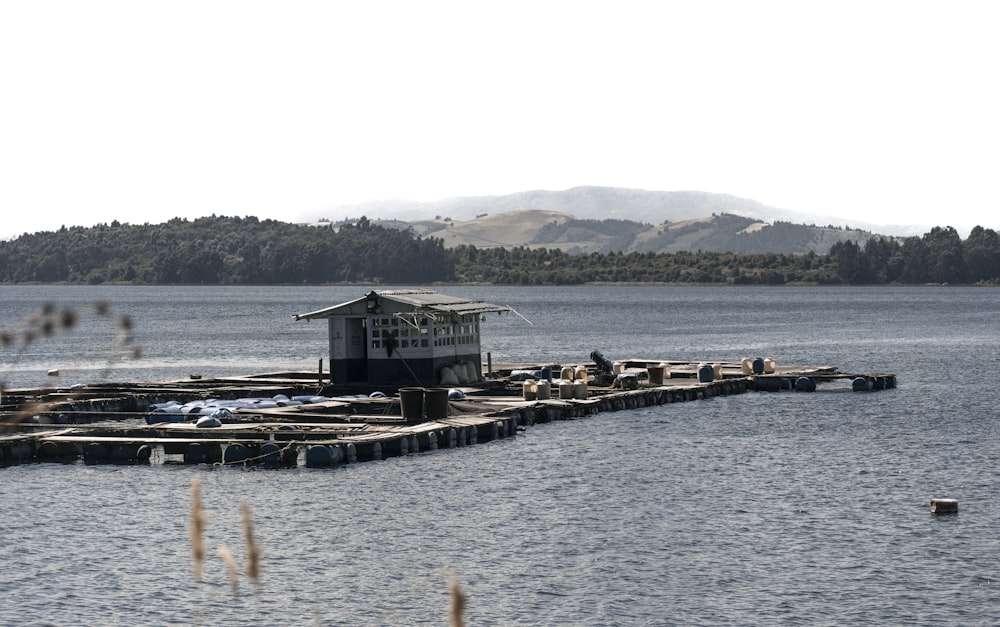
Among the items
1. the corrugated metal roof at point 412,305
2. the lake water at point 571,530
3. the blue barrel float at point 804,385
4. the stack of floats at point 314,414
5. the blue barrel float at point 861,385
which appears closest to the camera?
the lake water at point 571,530

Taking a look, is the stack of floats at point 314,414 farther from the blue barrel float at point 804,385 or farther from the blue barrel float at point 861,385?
the blue barrel float at point 861,385

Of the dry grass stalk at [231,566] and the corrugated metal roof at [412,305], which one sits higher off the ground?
the corrugated metal roof at [412,305]

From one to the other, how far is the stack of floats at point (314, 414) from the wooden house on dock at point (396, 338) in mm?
1616

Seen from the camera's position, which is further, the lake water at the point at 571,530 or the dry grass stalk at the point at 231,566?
the lake water at the point at 571,530

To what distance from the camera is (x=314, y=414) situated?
170 ft

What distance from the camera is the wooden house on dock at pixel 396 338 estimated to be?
5878 cm

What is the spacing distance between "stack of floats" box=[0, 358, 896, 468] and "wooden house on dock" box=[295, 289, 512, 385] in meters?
1.62

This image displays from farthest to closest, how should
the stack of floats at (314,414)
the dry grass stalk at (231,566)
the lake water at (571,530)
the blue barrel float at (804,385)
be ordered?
the blue barrel float at (804,385) < the stack of floats at (314,414) < the lake water at (571,530) < the dry grass stalk at (231,566)

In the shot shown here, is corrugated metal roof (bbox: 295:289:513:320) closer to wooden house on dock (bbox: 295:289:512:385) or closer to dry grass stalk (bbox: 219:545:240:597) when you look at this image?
wooden house on dock (bbox: 295:289:512:385)

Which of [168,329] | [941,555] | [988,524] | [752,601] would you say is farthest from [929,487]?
[168,329]

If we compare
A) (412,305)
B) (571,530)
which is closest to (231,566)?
(571,530)

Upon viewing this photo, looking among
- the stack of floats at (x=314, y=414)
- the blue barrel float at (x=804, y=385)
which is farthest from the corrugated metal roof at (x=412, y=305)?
the blue barrel float at (x=804, y=385)

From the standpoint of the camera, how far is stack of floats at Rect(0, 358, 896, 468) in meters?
44.8

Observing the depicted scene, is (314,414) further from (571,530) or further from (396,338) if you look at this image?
(571,530)
